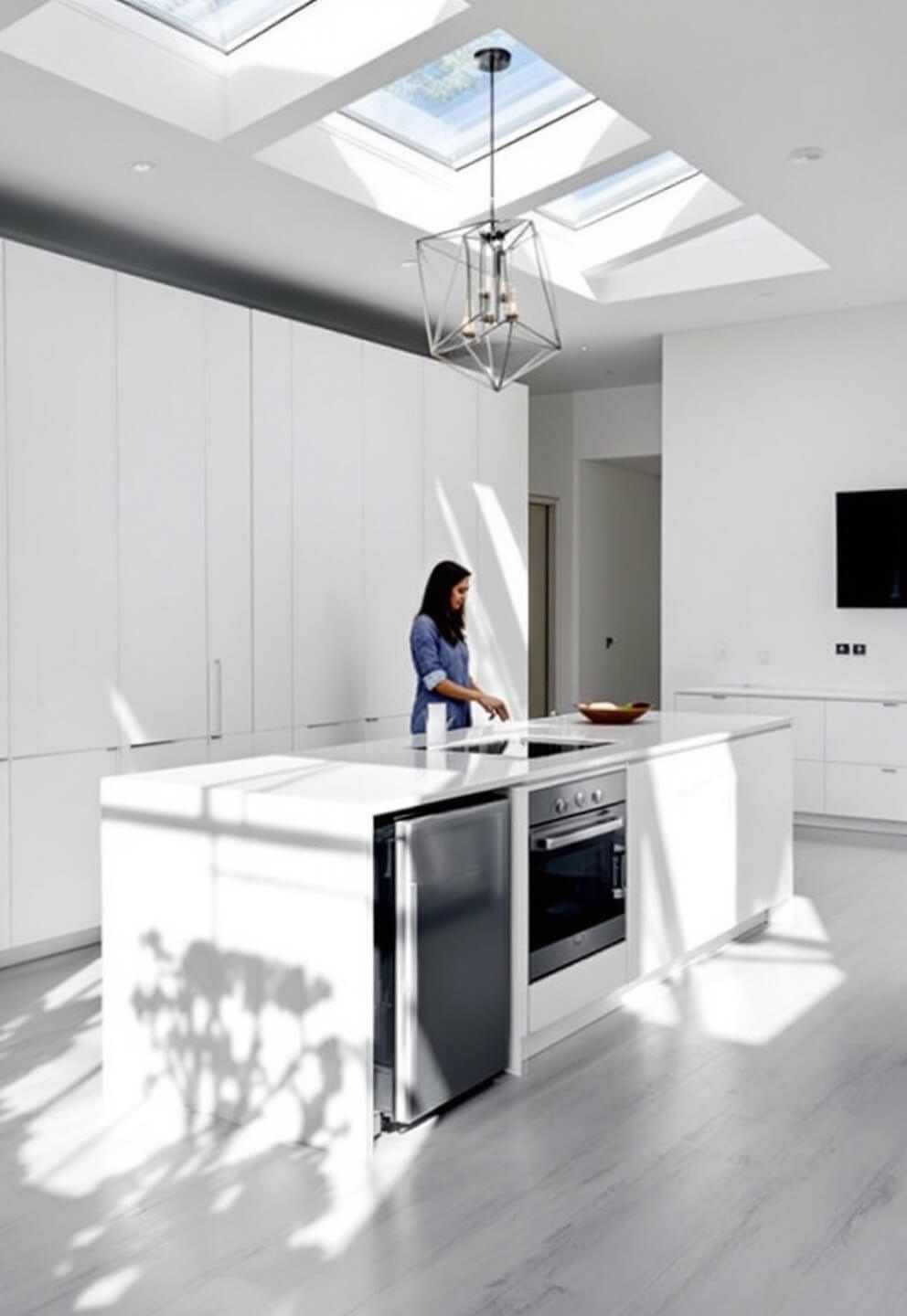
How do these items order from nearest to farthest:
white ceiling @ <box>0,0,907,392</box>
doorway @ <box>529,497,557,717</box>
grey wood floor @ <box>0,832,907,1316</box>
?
grey wood floor @ <box>0,832,907,1316</box> → white ceiling @ <box>0,0,907,392</box> → doorway @ <box>529,497,557,717</box>

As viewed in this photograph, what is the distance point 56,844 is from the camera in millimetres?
4715

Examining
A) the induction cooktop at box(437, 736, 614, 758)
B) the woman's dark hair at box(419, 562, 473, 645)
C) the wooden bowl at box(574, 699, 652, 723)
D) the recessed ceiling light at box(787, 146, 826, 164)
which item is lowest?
the induction cooktop at box(437, 736, 614, 758)

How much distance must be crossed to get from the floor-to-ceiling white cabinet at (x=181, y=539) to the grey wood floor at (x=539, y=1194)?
115 centimetres

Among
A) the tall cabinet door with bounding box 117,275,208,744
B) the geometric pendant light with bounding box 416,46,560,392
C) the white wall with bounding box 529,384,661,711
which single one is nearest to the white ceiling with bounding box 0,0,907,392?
the geometric pendant light with bounding box 416,46,560,392

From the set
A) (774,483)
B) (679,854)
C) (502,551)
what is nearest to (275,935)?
(679,854)

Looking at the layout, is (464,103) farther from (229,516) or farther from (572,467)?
(572,467)

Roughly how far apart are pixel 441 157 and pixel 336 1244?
14.0 ft

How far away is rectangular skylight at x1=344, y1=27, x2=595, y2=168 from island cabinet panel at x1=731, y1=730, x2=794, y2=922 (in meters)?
2.50

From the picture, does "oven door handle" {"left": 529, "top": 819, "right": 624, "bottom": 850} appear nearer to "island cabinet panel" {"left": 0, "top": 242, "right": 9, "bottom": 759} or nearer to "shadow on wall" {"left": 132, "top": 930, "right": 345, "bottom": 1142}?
"shadow on wall" {"left": 132, "top": 930, "right": 345, "bottom": 1142}

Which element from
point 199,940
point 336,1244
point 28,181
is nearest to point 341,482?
point 28,181

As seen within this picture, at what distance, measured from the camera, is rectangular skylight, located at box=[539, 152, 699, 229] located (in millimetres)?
5777

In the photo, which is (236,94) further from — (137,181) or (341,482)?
(341,482)

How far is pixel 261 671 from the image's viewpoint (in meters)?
5.65

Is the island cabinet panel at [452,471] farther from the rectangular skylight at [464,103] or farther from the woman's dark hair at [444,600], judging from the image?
the woman's dark hair at [444,600]
